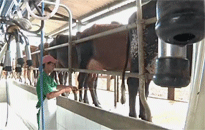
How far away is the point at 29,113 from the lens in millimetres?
3395

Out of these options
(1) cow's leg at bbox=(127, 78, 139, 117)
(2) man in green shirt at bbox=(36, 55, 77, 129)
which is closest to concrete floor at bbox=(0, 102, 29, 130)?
(2) man in green shirt at bbox=(36, 55, 77, 129)


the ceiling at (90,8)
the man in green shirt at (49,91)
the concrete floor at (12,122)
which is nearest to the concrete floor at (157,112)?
the concrete floor at (12,122)

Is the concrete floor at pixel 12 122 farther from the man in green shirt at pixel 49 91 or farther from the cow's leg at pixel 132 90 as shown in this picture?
the cow's leg at pixel 132 90

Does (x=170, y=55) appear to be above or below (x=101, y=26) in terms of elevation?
below

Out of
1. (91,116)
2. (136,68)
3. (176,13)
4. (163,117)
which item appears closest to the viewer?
(176,13)

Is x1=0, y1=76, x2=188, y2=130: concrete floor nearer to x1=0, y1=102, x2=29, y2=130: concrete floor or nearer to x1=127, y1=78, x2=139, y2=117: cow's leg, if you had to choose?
x1=0, y1=102, x2=29, y2=130: concrete floor

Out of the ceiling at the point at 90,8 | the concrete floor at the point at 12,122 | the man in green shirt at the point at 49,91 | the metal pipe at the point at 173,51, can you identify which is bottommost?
the concrete floor at the point at 12,122

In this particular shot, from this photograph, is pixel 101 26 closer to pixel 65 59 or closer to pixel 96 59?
pixel 96 59

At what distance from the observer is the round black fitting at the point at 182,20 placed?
29 centimetres

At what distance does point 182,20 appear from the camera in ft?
0.94

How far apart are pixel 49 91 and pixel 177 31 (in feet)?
4.68

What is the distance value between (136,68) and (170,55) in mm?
733

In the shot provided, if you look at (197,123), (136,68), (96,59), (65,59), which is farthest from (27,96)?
(197,123)

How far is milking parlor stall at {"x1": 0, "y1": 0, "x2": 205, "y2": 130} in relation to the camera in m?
0.33
